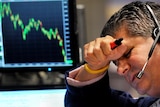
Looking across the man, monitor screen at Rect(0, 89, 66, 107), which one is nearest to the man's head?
the man

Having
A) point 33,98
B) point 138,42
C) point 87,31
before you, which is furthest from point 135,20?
point 87,31

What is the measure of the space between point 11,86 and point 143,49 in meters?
0.63

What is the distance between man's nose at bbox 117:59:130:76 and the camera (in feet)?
2.54

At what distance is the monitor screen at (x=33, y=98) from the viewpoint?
1.09 m

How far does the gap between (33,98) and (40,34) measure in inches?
9.1

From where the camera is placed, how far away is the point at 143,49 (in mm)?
743

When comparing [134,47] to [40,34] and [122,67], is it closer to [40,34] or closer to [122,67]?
[122,67]

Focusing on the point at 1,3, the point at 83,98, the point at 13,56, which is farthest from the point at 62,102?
the point at 1,3

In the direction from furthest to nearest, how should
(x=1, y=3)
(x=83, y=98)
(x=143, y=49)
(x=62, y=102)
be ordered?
(x=1, y=3) → (x=62, y=102) → (x=83, y=98) → (x=143, y=49)

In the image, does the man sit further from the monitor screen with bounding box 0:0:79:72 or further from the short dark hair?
the monitor screen with bounding box 0:0:79:72

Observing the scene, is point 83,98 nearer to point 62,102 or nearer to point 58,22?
point 62,102

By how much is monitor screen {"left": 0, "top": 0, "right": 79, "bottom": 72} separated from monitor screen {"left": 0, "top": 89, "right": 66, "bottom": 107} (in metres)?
0.10

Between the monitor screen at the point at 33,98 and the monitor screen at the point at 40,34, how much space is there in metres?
0.10

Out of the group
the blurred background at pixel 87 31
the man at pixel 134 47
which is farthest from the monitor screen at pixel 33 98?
the man at pixel 134 47
